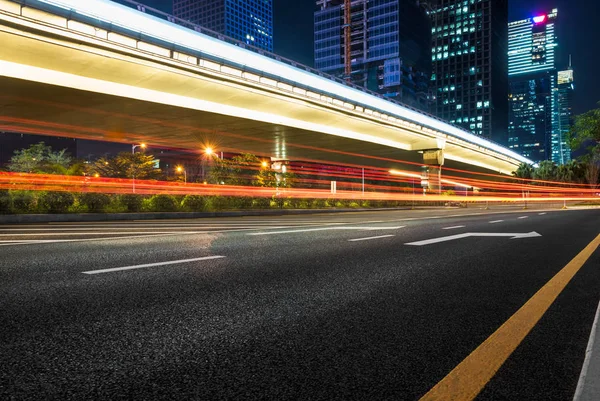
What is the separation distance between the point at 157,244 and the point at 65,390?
20.9 feet

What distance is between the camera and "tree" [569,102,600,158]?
116ft

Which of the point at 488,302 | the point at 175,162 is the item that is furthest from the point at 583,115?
the point at 175,162

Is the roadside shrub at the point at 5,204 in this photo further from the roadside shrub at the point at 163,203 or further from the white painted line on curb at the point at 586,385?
the white painted line on curb at the point at 586,385

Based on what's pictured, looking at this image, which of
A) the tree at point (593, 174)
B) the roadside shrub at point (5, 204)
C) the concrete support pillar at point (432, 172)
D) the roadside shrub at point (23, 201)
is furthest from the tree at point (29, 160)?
the tree at point (593, 174)

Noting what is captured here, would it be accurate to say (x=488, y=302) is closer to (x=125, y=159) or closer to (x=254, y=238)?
(x=254, y=238)

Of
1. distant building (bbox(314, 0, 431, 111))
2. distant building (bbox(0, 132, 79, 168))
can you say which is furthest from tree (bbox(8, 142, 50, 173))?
distant building (bbox(314, 0, 431, 111))

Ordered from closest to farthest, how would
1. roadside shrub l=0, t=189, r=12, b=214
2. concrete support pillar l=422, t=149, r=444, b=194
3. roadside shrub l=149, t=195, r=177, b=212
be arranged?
roadside shrub l=0, t=189, r=12, b=214, roadside shrub l=149, t=195, r=177, b=212, concrete support pillar l=422, t=149, r=444, b=194

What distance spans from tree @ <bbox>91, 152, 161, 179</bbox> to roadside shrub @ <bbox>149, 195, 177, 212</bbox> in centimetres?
3862

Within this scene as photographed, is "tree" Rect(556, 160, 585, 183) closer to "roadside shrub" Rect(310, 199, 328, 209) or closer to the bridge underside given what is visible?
the bridge underside

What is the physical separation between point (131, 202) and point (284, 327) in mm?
22746

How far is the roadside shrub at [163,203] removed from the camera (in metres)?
25.1

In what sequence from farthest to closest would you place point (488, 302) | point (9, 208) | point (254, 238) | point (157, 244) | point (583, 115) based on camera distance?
point (583, 115)
point (9, 208)
point (254, 238)
point (157, 244)
point (488, 302)

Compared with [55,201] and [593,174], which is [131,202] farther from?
[593,174]

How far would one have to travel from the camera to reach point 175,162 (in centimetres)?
12194
